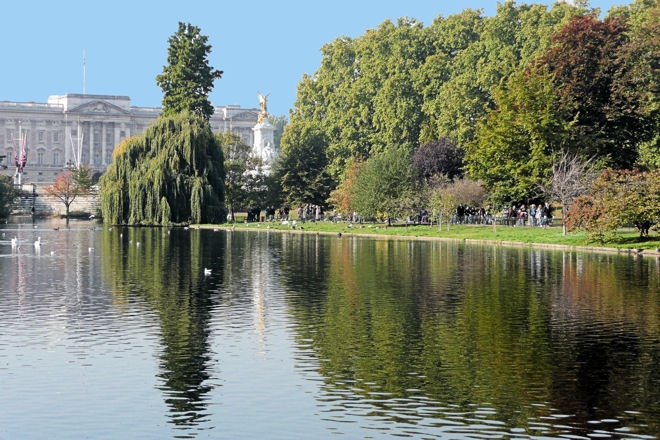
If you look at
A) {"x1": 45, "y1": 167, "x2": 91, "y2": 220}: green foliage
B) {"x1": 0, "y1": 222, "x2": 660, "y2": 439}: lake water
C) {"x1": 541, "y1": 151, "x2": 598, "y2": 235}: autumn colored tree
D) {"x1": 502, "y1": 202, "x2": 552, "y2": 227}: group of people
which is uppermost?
{"x1": 45, "y1": 167, "x2": 91, "y2": 220}: green foliage

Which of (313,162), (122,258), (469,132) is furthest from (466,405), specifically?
(313,162)

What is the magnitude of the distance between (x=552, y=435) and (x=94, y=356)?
965 cm

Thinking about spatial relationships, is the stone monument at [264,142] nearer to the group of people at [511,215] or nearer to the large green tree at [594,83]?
the group of people at [511,215]

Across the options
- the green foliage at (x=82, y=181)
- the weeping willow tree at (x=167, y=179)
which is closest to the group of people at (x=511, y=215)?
the weeping willow tree at (x=167, y=179)

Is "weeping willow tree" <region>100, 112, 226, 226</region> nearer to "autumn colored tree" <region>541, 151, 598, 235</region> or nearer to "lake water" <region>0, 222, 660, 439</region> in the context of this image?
"autumn colored tree" <region>541, 151, 598, 235</region>

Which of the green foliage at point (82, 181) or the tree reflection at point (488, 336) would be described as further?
the green foliage at point (82, 181)

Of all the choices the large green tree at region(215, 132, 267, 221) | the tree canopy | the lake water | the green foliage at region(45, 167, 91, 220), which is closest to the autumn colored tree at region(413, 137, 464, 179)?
the tree canopy

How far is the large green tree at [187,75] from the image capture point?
4321 inches

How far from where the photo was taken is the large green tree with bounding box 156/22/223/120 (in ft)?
360

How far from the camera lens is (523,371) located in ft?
65.7

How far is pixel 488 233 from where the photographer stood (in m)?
70.2

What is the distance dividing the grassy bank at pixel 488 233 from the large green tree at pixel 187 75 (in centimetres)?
2062

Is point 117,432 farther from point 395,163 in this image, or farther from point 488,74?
point 488,74

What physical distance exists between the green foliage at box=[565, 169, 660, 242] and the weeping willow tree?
39.0 meters
